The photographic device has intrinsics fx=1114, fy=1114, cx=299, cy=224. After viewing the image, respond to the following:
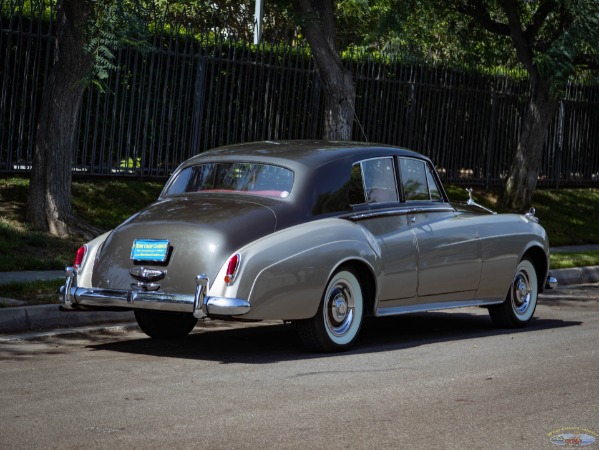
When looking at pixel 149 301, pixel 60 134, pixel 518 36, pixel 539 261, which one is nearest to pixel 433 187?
pixel 539 261

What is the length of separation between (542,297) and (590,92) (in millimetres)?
13267

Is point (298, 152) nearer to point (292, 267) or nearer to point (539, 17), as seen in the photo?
point (292, 267)

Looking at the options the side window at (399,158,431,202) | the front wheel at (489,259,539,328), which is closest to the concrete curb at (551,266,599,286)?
the front wheel at (489,259,539,328)

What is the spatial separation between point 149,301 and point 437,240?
2.76m

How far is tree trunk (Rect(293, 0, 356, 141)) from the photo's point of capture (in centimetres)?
1602

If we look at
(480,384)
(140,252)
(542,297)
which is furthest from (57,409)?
(542,297)

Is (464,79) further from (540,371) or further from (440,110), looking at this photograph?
(540,371)

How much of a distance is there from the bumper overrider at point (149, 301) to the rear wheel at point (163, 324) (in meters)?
0.72

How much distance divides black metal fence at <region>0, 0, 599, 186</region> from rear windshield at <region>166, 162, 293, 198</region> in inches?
193

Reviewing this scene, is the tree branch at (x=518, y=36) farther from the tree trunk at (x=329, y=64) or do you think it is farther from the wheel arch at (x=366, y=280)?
the wheel arch at (x=366, y=280)

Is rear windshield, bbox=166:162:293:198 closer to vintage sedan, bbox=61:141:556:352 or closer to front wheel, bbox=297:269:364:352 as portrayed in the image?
vintage sedan, bbox=61:141:556:352

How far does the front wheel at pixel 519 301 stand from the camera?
10711 mm

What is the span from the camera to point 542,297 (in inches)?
544

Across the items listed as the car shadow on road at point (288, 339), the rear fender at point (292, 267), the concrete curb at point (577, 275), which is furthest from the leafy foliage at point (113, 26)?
the concrete curb at point (577, 275)
